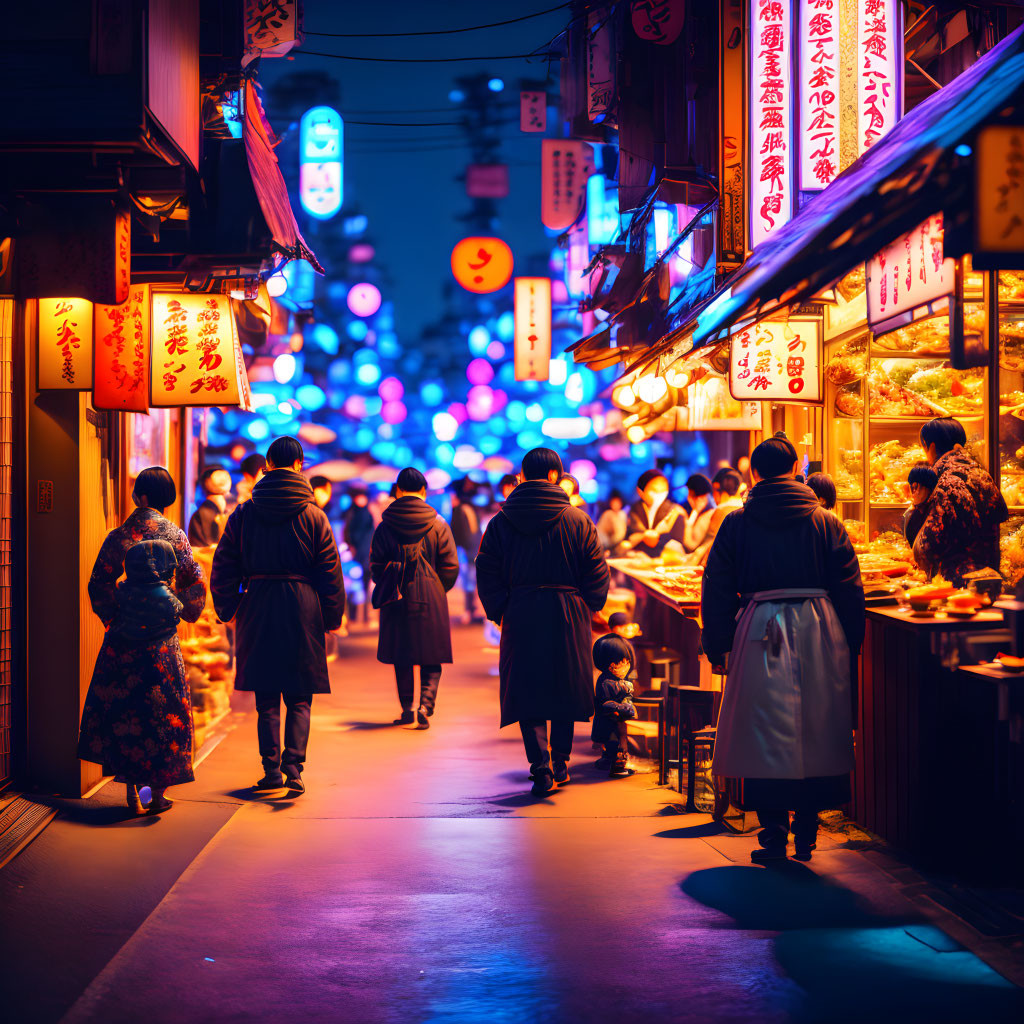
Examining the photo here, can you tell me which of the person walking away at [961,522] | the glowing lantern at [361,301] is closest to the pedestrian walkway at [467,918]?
the person walking away at [961,522]

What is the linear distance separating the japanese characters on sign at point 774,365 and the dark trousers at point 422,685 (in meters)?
4.31

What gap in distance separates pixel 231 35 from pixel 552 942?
8.66 meters

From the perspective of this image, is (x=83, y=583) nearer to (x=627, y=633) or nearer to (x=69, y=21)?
(x=69, y=21)

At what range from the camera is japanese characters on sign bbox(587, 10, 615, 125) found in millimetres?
15758

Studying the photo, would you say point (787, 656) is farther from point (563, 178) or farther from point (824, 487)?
point (563, 178)

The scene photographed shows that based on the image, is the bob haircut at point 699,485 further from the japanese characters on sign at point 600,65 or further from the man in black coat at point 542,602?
the japanese characters on sign at point 600,65

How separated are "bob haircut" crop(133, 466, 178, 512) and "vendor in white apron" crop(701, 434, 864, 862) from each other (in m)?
3.90

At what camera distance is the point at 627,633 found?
9.89 metres

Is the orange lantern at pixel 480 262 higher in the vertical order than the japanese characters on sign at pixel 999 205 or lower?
higher

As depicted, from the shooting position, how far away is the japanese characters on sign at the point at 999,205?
15.4 ft

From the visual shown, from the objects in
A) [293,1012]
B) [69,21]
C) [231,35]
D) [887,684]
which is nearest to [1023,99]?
[887,684]

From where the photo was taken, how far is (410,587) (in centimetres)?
1135

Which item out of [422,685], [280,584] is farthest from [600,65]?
[280,584]

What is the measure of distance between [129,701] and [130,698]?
22mm
